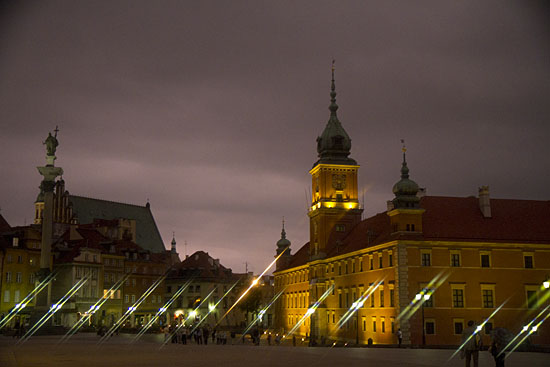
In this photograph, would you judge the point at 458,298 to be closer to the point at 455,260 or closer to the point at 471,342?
the point at 455,260

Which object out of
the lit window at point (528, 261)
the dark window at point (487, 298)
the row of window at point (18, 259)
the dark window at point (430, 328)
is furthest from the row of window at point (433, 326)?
the row of window at point (18, 259)

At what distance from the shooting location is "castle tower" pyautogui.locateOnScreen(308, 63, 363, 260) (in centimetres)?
8312

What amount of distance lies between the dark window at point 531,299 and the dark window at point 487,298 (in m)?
3.46

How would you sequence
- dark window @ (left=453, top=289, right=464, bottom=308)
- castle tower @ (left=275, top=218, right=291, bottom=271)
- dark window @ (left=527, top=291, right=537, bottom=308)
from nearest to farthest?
dark window @ (left=453, top=289, right=464, bottom=308) → dark window @ (left=527, top=291, right=537, bottom=308) → castle tower @ (left=275, top=218, right=291, bottom=271)

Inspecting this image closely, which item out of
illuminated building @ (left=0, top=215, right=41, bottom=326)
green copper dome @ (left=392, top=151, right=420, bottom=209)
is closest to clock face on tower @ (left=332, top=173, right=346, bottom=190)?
green copper dome @ (left=392, top=151, right=420, bottom=209)

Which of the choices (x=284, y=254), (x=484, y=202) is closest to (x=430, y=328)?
(x=484, y=202)

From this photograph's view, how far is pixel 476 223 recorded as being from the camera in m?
59.8

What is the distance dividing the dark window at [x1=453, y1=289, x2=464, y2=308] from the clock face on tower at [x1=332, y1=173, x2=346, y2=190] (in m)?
31.5

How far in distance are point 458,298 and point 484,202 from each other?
36.6 ft

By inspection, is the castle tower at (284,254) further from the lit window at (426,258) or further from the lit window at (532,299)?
the lit window at (532,299)

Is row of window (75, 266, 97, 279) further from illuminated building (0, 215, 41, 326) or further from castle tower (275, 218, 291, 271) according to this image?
castle tower (275, 218, 291, 271)

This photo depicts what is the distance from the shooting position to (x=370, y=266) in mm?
63781

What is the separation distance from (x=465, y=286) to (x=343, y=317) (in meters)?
18.2

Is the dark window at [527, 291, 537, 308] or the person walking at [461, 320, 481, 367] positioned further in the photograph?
the dark window at [527, 291, 537, 308]
